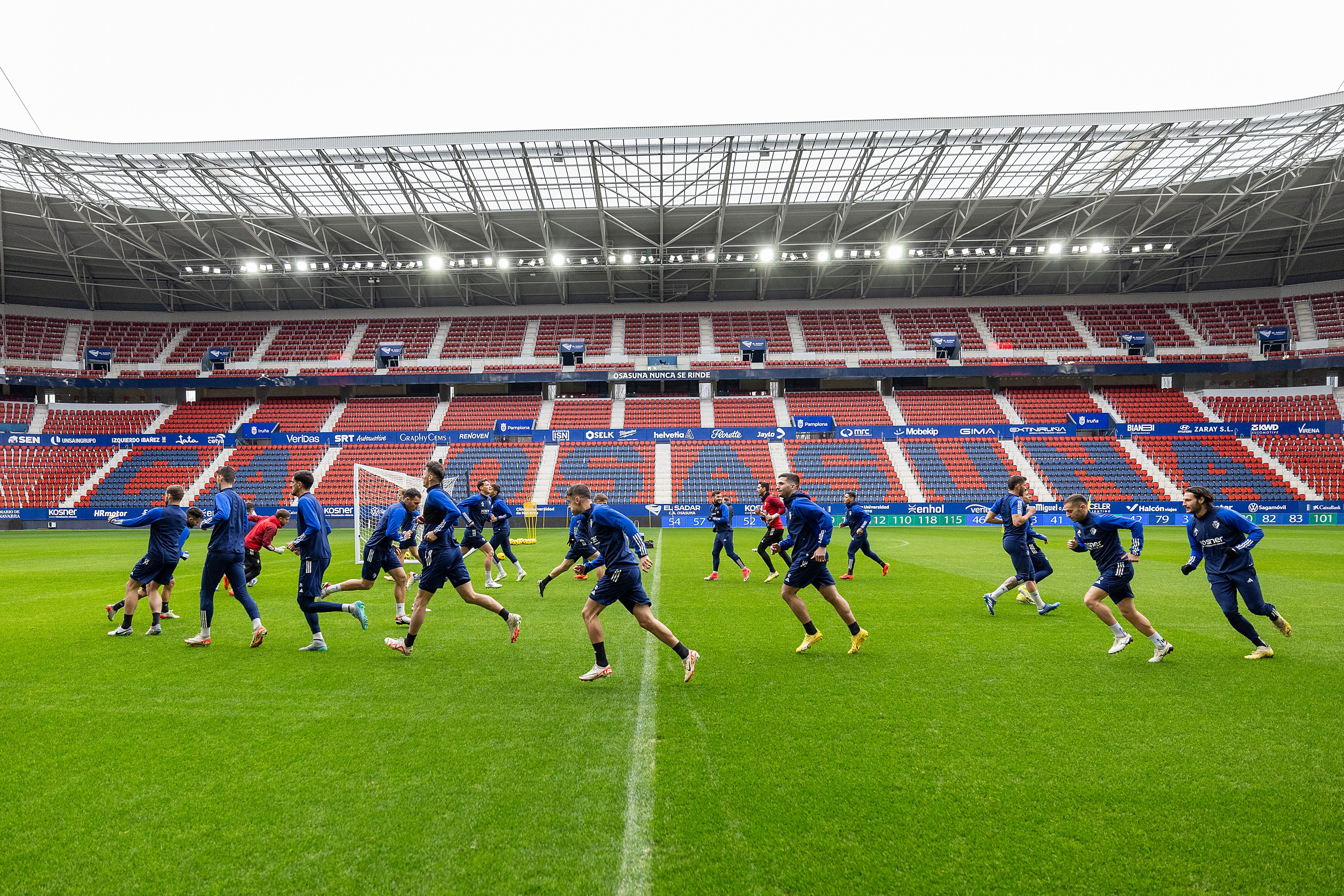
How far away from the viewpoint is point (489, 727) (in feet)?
17.3

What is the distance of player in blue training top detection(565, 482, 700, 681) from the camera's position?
6.50 meters

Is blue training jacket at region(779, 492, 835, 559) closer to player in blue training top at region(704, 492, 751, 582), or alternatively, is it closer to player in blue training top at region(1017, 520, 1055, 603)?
player in blue training top at region(1017, 520, 1055, 603)

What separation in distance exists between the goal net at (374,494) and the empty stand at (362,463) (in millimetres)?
524

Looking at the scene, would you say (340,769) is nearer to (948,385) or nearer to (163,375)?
(948,385)

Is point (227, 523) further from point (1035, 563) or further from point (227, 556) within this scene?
point (1035, 563)

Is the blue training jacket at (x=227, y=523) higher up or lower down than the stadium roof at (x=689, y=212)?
Answer: lower down

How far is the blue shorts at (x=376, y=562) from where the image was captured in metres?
8.66

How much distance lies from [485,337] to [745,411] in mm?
18330

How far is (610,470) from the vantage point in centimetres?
3594

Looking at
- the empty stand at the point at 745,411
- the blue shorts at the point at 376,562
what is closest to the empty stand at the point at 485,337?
the empty stand at the point at 745,411

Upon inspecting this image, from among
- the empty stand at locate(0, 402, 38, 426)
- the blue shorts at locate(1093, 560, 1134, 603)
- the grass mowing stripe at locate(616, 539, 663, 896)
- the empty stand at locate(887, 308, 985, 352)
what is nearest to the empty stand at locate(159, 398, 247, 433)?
the empty stand at locate(0, 402, 38, 426)

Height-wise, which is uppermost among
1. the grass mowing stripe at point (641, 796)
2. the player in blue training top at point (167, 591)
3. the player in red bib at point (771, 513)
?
the player in red bib at point (771, 513)

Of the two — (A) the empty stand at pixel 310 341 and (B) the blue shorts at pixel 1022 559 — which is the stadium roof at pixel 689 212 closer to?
(A) the empty stand at pixel 310 341

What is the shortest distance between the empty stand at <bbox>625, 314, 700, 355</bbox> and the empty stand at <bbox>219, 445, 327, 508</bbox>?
20.2 metres
